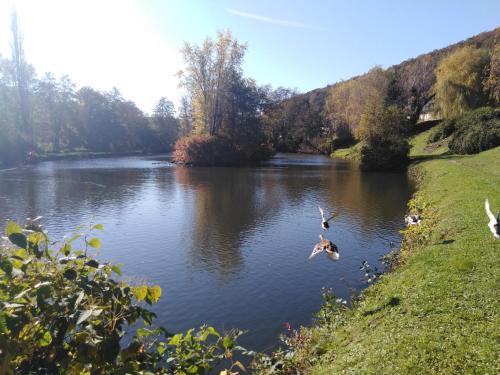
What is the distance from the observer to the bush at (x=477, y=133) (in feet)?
126

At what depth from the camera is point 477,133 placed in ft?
131

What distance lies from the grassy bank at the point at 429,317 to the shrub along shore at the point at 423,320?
0.05ft

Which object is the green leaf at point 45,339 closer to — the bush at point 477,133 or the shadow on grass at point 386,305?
the shadow on grass at point 386,305

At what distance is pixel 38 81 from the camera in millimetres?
72812

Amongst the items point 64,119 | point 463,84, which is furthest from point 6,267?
point 64,119

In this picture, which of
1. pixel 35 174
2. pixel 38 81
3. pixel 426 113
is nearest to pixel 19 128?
pixel 38 81

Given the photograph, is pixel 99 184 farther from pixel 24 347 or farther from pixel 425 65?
pixel 425 65

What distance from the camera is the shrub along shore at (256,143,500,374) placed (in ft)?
20.6

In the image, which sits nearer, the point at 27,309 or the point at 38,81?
the point at 27,309

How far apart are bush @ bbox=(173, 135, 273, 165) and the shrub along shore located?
4355cm

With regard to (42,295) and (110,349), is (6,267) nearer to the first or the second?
(42,295)

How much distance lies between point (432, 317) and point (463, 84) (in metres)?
54.9

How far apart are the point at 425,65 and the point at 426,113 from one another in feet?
38.3

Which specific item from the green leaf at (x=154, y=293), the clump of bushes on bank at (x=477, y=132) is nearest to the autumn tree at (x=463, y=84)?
the clump of bushes on bank at (x=477, y=132)
